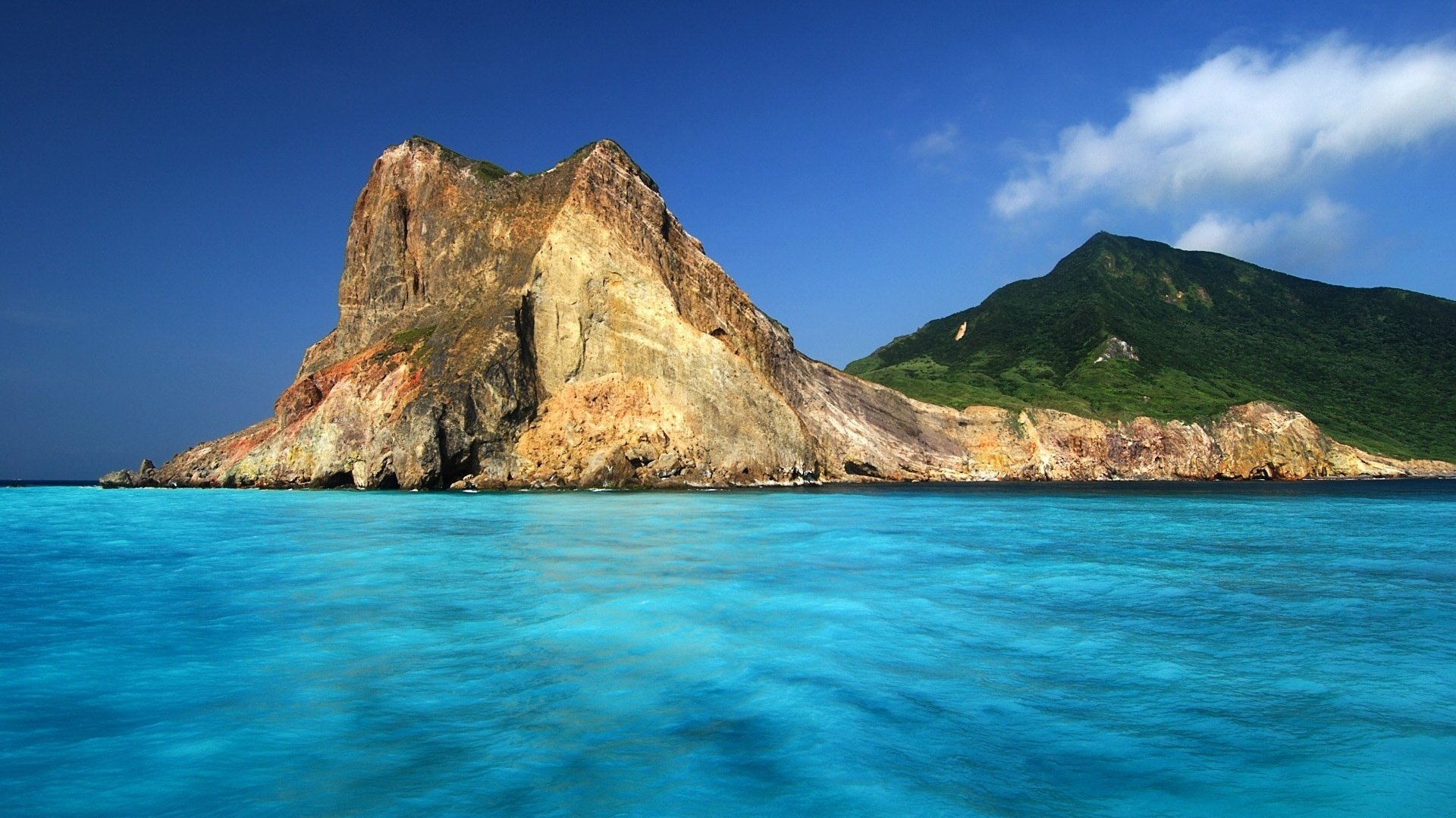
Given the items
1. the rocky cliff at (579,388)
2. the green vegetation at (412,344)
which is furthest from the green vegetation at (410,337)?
the rocky cliff at (579,388)

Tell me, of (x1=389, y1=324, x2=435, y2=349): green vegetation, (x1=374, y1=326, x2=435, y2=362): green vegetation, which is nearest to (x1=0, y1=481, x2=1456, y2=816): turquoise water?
(x1=374, y1=326, x2=435, y2=362): green vegetation

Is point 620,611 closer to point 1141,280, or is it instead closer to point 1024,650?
point 1024,650

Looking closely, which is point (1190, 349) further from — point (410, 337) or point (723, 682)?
point (723, 682)

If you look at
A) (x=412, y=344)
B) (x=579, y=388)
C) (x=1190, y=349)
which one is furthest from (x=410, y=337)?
(x=1190, y=349)

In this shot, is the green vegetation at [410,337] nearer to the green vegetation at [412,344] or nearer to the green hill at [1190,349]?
the green vegetation at [412,344]

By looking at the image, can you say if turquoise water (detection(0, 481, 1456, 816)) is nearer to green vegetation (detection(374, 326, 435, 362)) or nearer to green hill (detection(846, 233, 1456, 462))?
green vegetation (detection(374, 326, 435, 362))

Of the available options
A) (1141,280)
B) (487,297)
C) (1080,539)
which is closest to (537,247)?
(487,297)
